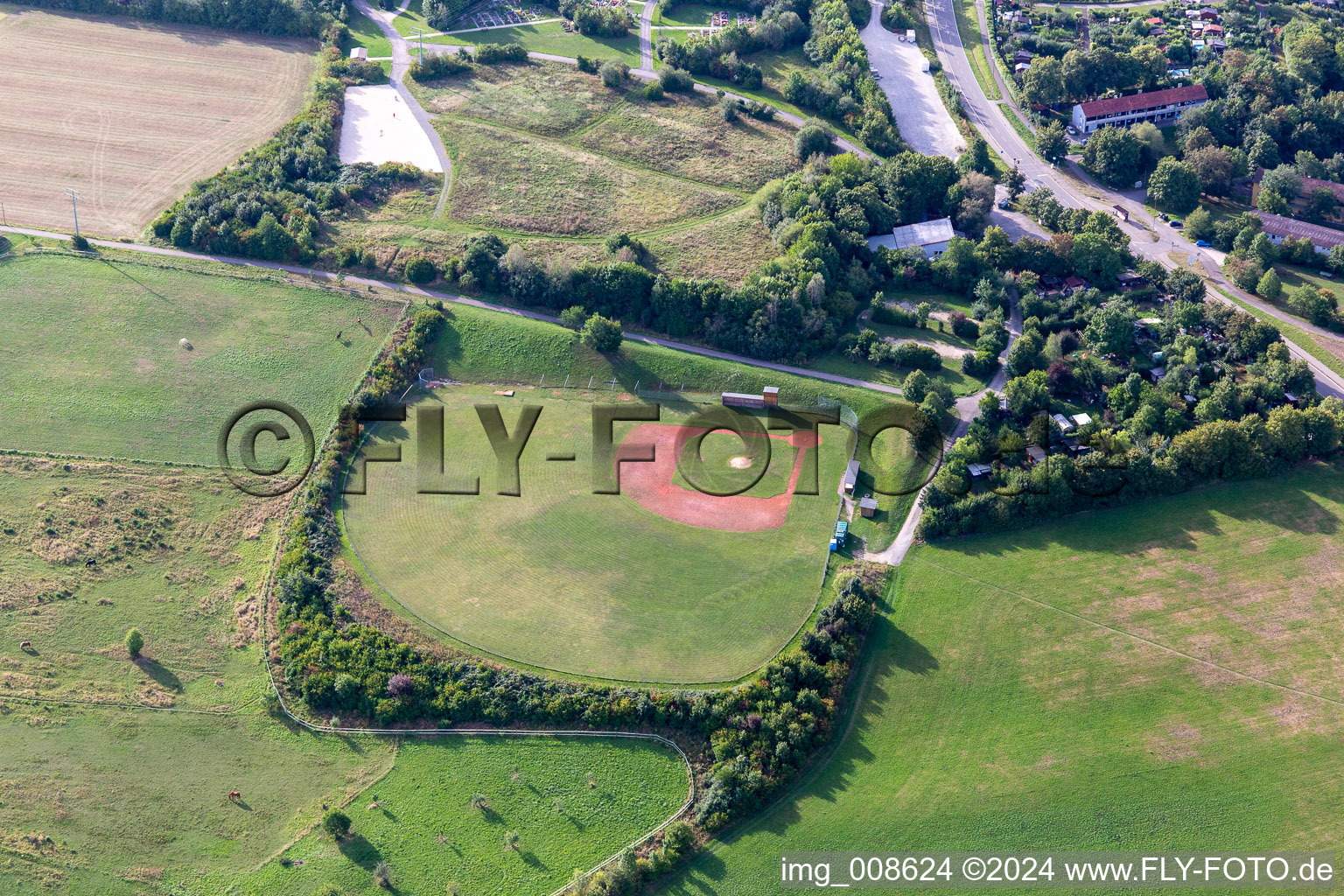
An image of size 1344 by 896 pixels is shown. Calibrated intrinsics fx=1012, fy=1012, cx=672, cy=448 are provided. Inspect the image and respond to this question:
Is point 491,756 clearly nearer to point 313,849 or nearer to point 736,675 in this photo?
point 313,849


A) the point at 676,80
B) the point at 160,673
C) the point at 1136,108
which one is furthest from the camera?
the point at 676,80

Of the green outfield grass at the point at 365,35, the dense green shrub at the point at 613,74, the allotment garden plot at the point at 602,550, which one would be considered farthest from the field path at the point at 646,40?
the allotment garden plot at the point at 602,550

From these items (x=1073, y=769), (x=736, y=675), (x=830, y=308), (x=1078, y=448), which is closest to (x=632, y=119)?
(x=830, y=308)

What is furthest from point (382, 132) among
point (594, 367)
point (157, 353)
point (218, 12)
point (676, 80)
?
point (594, 367)

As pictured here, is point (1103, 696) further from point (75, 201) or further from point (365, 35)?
point (365, 35)

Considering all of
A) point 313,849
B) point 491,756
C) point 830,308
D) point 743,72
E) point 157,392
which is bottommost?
point 313,849

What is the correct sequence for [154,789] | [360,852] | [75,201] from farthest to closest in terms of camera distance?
[75,201] < [154,789] < [360,852]
